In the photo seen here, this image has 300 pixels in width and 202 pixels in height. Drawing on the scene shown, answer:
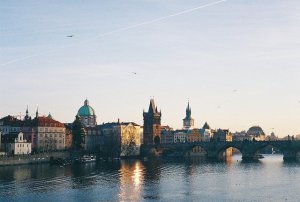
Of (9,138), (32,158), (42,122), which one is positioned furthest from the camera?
(42,122)

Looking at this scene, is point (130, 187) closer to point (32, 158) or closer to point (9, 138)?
point (32, 158)

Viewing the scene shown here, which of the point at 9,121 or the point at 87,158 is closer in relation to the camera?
the point at 87,158

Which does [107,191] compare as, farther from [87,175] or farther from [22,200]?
[87,175]

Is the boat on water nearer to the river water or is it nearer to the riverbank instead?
the riverbank

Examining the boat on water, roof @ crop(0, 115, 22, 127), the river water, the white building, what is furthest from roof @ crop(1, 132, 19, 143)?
the river water

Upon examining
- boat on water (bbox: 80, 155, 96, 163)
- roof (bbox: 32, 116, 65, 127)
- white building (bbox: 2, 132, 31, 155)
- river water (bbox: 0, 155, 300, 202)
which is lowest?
river water (bbox: 0, 155, 300, 202)

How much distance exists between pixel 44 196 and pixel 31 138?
4197 inches

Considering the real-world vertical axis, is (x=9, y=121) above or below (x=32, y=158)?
above

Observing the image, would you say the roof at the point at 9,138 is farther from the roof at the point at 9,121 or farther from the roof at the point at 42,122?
the roof at the point at 9,121

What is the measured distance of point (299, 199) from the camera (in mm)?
74312

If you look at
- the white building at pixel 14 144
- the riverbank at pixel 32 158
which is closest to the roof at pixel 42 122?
the white building at pixel 14 144

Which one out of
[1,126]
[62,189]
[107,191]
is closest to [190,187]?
[107,191]

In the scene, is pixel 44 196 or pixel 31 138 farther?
pixel 31 138

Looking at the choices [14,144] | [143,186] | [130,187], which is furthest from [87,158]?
[130,187]
